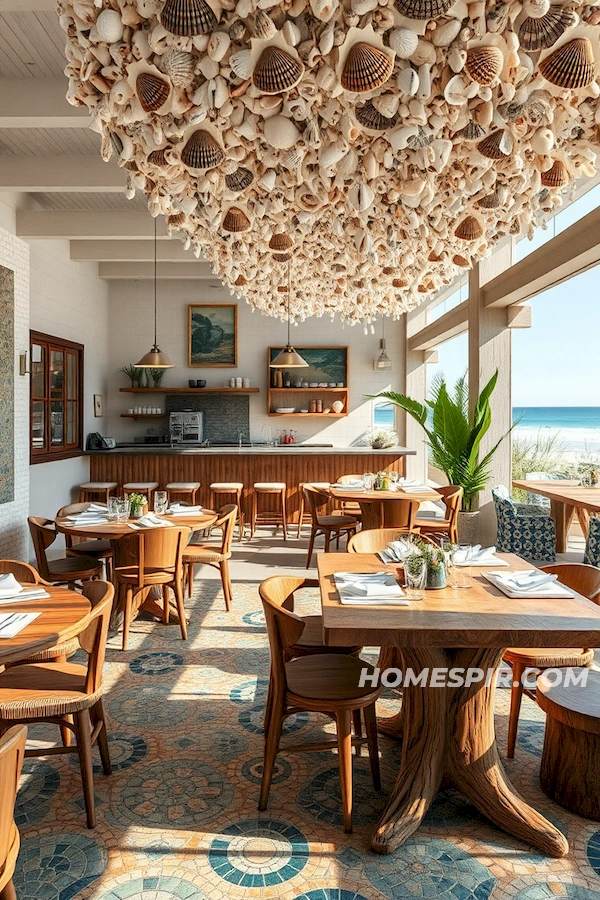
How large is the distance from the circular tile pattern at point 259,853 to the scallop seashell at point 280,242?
2359mm

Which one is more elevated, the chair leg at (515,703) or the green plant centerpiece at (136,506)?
the green plant centerpiece at (136,506)

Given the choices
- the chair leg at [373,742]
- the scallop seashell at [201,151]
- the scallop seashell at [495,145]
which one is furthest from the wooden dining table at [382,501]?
the scallop seashell at [201,151]

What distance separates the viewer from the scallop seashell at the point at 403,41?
138cm

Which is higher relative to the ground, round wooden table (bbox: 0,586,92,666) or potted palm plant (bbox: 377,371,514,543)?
potted palm plant (bbox: 377,371,514,543)

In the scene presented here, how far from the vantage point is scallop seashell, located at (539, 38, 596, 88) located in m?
1.47

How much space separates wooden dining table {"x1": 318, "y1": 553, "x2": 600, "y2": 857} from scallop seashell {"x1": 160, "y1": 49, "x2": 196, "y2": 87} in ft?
5.57

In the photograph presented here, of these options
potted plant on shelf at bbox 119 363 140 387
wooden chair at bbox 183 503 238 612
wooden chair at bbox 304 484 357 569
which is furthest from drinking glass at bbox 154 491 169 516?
potted plant on shelf at bbox 119 363 140 387

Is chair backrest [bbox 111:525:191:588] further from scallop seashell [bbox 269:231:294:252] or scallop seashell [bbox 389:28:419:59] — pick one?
scallop seashell [bbox 389:28:419:59]

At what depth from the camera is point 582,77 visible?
1500mm

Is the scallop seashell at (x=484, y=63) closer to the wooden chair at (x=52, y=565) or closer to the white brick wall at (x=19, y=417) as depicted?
the wooden chair at (x=52, y=565)

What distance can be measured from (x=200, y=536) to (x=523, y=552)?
4208 millimetres

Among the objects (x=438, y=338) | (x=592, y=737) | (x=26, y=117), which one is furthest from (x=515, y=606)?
(x=438, y=338)

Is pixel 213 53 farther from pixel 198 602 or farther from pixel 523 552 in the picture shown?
pixel 523 552

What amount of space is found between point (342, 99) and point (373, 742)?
2.42 meters
